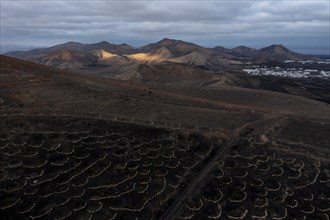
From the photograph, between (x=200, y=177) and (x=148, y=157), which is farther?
(x=148, y=157)

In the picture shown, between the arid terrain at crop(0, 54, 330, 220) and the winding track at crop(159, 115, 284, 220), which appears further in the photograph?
the arid terrain at crop(0, 54, 330, 220)

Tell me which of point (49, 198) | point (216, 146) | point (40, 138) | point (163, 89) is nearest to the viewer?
point (49, 198)

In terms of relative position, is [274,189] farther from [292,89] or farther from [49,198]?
[292,89]

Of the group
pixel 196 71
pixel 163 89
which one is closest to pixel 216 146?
pixel 163 89

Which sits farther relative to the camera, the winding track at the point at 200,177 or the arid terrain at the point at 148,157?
the arid terrain at the point at 148,157

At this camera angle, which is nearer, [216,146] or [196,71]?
[216,146]

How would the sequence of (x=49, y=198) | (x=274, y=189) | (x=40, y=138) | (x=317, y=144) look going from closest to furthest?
(x=49, y=198) → (x=274, y=189) → (x=40, y=138) → (x=317, y=144)

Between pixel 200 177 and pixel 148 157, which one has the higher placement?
pixel 148 157

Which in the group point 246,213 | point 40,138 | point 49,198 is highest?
point 40,138
